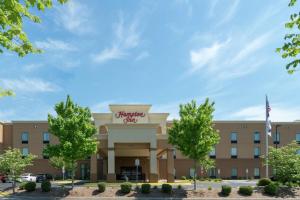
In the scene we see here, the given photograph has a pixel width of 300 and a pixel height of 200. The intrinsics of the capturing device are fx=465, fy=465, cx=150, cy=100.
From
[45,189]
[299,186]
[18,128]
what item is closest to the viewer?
[45,189]

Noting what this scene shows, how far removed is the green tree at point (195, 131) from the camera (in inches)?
1521

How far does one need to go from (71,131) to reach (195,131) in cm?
1024

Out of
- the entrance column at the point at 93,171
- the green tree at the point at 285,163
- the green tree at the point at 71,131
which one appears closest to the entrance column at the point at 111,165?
the entrance column at the point at 93,171

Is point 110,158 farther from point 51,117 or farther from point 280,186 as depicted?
point 280,186

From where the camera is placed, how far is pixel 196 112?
39.6 m

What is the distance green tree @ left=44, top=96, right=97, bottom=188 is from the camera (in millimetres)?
38250

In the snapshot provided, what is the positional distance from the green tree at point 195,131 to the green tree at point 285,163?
5134 mm

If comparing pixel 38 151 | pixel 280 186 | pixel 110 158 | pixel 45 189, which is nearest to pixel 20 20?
pixel 45 189

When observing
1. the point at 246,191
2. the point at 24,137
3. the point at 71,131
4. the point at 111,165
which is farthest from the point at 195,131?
the point at 24,137

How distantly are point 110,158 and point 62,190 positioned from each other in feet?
39.9

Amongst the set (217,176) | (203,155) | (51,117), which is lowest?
(217,176)

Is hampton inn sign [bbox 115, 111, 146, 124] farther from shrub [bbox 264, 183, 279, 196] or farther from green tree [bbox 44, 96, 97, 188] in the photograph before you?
shrub [bbox 264, 183, 279, 196]

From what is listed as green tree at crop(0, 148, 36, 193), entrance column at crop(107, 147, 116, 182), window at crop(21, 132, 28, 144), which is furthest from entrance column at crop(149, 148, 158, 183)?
window at crop(21, 132, 28, 144)

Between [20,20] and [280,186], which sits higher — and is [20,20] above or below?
above
